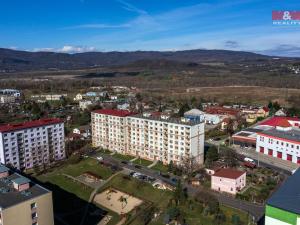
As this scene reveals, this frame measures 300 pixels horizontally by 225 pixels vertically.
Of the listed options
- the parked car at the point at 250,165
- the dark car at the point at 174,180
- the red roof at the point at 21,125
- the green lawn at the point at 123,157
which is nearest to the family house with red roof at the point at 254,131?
the parked car at the point at 250,165

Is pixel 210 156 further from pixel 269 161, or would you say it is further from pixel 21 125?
pixel 21 125

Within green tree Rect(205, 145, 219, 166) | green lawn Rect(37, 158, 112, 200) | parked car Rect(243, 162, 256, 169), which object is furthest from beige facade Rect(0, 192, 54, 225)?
parked car Rect(243, 162, 256, 169)

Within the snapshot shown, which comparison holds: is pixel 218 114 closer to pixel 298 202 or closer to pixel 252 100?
pixel 252 100

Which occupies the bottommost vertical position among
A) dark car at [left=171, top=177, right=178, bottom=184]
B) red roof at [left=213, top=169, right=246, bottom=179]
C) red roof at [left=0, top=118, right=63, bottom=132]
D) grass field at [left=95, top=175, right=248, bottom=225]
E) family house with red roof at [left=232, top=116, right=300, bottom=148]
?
grass field at [left=95, top=175, right=248, bottom=225]

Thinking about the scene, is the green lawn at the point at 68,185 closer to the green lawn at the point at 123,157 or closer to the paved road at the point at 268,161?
the green lawn at the point at 123,157

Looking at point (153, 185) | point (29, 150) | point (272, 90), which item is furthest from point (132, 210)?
point (272, 90)

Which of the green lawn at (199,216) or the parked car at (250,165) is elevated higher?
the parked car at (250,165)

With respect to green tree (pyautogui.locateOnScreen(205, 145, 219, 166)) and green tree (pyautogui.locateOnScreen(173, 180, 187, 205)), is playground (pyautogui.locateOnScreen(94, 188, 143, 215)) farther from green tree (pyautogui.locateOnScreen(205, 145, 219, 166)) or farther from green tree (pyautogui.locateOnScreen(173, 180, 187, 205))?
green tree (pyautogui.locateOnScreen(205, 145, 219, 166))
